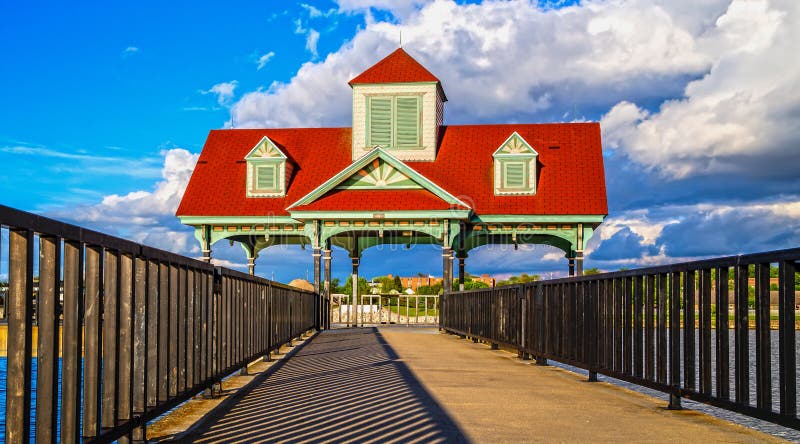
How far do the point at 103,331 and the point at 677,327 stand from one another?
16.1 feet

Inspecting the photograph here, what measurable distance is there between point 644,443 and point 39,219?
13.9ft

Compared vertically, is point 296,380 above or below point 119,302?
below

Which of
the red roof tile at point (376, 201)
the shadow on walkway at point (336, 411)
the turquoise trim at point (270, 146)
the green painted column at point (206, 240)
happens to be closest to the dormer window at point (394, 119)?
the turquoise trim at point (270, 146)

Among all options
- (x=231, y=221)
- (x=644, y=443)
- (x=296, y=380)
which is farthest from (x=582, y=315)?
(x=231, y=221)

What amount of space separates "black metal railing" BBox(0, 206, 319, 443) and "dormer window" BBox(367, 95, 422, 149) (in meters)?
23.1

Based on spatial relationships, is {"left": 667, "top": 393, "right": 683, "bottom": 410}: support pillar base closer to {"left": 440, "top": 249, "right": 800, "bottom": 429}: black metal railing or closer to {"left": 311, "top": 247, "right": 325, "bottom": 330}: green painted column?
{"left": 440, "top": 249, "right": 800, "bottom": 429}: black metal railing

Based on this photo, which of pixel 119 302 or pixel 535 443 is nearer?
pixel 119 302

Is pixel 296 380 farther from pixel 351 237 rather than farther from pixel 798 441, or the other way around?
pixel 351 237

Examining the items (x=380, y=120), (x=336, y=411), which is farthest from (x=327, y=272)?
(x=336, y=411)

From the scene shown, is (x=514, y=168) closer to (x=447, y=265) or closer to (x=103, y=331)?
(x=447, y=265)

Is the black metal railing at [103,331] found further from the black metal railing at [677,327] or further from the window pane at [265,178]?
the window pane at [265,178]

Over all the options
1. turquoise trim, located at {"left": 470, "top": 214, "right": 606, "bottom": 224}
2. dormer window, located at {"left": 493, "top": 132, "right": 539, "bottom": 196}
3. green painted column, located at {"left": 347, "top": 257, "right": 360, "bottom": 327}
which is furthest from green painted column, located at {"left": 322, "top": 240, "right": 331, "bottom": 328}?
dormer window, located at {"left": 493, "top": 132, "right": 539, "bottom": 196}

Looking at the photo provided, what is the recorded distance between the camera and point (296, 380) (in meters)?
9.77

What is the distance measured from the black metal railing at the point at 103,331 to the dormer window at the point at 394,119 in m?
23.1
